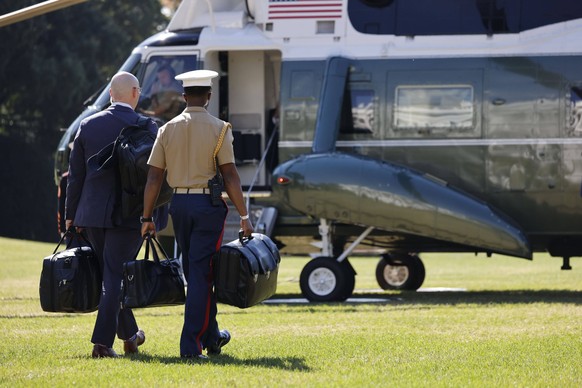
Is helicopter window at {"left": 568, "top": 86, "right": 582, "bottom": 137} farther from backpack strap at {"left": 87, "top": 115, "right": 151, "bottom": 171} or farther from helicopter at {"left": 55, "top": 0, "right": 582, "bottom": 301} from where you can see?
backpack strap at {"left": 87, "top": 115, "right": 151, "bottom": 171}

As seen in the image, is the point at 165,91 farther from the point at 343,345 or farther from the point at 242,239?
the point at 242,239

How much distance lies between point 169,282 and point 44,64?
109 feet

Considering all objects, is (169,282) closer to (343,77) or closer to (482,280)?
(343,77)

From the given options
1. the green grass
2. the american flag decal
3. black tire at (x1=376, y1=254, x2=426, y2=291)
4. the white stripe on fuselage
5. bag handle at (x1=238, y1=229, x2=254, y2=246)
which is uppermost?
the american flag decal

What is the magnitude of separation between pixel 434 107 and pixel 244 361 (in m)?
7.27

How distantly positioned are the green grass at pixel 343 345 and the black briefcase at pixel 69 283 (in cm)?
41

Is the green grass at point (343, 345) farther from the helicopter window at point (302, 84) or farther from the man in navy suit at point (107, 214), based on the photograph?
the helicopter window at point (302, 84)

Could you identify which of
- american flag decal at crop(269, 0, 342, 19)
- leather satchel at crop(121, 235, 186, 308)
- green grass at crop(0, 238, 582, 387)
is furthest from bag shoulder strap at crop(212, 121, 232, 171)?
american flag decal at crop(269, 0, 342, 19)

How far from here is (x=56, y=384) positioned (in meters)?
7.73

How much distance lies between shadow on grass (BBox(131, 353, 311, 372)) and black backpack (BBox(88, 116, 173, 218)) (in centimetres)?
110

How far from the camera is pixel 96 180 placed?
929 cm

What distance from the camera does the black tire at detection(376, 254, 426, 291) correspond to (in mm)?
17828

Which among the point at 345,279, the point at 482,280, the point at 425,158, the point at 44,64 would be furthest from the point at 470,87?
Result: the point at 44,64

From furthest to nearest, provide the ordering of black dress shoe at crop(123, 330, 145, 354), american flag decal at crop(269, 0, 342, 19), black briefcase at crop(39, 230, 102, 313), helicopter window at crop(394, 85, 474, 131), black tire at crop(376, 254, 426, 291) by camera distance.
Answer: black tire at crop(376, 254, 426, 291) < american flag decal at crop(269, 0, 342, 19) < helicopter window at crop(394, 85, 474, 131) < black dress shoe at crop(123, 330, 145, 354) < black briefcase at crop(39, 230, 102, 313)
